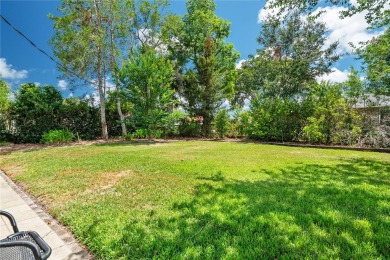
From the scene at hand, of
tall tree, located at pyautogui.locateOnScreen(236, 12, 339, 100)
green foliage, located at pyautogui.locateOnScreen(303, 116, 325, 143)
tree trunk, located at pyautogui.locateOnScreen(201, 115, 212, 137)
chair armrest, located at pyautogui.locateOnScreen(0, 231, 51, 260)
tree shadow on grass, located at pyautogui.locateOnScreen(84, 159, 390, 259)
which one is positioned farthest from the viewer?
tree trunk, located at pyautogui.locateOnScreen(201, 115, 212, 137)

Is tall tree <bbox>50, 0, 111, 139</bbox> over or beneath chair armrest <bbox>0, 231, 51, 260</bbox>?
over

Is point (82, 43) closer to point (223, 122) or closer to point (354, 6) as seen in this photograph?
point (223, 122)

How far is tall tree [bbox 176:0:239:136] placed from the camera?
17.9 metres

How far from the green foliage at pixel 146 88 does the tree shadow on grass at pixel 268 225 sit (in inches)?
422

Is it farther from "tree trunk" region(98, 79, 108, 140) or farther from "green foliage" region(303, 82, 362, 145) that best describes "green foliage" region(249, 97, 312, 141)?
"tree trunk" region(98, 79, 108, 140)

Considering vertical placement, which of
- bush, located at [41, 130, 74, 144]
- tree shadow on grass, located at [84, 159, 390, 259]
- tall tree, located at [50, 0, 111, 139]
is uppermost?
tall tree, located at [50, 0, 111, 139]

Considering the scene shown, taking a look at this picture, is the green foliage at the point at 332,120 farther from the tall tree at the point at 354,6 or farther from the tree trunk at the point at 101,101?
the tree trunk at the point at 101,101

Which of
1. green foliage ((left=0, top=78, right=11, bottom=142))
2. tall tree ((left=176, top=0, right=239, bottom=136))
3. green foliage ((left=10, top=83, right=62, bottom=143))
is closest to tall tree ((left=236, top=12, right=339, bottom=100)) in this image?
tall tree ((left=176, top=0, right=239, bottom=136))

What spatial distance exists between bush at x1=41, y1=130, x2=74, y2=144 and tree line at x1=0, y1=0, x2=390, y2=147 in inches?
35.9

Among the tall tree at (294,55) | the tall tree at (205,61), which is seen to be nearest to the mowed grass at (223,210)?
the tall tree at (205,61)

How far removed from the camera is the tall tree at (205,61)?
17.9m

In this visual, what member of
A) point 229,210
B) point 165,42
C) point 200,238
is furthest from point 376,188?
point 165,42

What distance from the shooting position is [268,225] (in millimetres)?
2684

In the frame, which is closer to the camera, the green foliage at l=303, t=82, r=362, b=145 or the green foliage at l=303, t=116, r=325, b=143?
the green foliage at l=303, t=82, r=362, b=145
